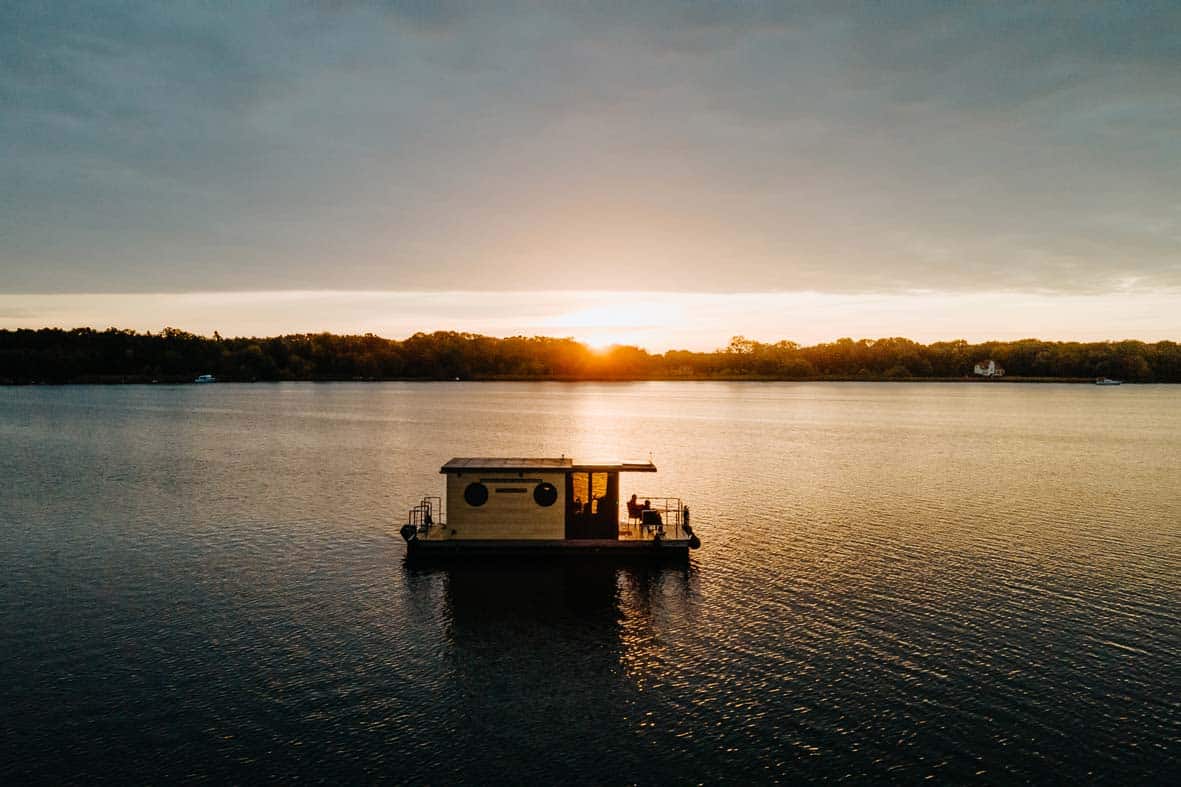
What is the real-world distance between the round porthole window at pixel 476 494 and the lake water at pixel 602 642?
378 cm

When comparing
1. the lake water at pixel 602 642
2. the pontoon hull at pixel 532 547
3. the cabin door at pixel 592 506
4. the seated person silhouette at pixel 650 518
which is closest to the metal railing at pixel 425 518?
the lake water at pixel 602 642

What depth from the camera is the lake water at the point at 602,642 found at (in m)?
20.8

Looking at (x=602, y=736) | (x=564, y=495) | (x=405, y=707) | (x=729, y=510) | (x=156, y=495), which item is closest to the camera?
(x=602, y=736)

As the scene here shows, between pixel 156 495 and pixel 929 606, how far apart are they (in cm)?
5965

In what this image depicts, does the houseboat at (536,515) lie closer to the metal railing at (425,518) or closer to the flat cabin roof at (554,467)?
the flat cabin roof at (554,467)

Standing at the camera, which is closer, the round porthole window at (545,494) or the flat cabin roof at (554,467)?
the flat cabin roof at (554,467)

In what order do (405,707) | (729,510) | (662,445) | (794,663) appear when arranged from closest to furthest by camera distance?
(405,707) < (794,663) < (729,510) < (662,445)

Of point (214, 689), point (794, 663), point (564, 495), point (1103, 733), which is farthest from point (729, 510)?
point (214, 689)

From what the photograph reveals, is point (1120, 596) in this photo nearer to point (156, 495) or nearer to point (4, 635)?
point (4, 635)

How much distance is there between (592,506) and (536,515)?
3.32 m

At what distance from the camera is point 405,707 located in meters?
23.2

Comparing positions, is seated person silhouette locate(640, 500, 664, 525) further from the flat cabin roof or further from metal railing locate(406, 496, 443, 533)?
metal railing locate(406, 496, 443, 533)

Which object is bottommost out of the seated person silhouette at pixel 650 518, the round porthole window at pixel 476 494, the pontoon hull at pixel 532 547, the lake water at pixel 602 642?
the lake water at pixel 602 642

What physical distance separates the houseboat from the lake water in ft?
5.28
